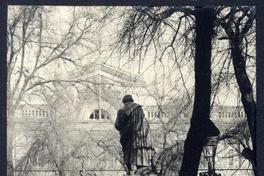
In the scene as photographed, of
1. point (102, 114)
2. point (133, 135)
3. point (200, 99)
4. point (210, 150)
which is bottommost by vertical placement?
point (210, 150)

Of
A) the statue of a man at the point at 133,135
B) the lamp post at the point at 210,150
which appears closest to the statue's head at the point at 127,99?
the statue of a man at the point at 133,135

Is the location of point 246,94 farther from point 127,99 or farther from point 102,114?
point 102,114

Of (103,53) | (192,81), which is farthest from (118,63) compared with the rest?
(192,81)

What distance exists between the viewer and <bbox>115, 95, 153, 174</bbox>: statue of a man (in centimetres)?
740

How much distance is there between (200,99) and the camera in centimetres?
752

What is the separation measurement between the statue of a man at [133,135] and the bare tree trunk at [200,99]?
341mm

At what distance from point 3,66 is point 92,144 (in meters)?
0.99

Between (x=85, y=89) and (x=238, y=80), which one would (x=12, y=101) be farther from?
(x=238, y=80)

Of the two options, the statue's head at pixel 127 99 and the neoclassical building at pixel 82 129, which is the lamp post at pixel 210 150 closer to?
the neoclassical building at pixel 82 129

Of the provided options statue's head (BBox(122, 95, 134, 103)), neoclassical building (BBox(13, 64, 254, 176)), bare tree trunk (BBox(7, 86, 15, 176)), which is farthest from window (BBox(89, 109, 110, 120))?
bare tree trunk (BBox(7, 86, 15, 176))

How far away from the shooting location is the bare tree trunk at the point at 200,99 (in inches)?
294

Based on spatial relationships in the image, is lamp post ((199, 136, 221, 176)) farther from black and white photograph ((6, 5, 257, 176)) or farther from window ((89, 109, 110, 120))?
window ((89, 109, 110, 120))

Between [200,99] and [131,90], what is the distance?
61cm

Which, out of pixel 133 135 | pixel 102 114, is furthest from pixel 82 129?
pixel 133 135
